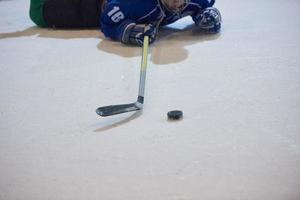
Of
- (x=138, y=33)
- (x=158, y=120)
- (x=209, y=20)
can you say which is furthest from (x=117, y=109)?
(x=209, y=20)

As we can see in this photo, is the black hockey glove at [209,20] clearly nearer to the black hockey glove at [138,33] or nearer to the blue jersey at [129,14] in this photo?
the blue jersey at [129,14]

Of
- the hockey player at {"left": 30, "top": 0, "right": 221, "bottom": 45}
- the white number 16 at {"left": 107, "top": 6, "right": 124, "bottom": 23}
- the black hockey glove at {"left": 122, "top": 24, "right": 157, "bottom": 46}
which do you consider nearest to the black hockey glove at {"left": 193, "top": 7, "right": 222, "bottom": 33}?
the hockey player at {"left": 30, "top": 0, "right": 221, "bottom": 45}

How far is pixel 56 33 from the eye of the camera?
6.49 feet

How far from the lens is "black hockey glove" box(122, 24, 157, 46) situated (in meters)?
1.68

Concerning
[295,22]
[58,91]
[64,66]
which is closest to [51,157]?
[58,91]

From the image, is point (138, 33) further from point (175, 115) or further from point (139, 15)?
point (175, 115)

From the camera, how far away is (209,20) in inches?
70.3

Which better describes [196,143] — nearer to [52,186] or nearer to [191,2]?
[52,186]

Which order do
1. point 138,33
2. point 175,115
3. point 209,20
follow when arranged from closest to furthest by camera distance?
point 175,115 < point 138,33 < point 209,20

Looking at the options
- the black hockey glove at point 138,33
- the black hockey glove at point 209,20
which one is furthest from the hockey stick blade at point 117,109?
the black hockey glove at point 209,20

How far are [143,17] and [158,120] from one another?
0.75m

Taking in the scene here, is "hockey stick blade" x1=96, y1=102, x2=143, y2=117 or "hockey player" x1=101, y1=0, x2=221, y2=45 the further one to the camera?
"hockey player" x1=101, y1=0, x2=221, y2=45

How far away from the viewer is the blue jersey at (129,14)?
5.65 feet

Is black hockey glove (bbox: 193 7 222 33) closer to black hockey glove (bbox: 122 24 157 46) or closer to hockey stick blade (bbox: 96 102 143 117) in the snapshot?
black hockey glove (bbox: 122 24 157 46)
